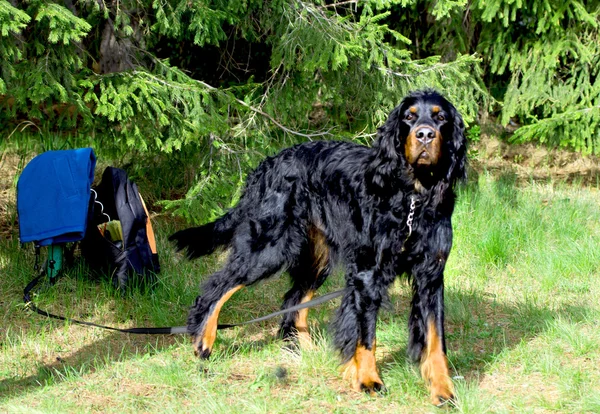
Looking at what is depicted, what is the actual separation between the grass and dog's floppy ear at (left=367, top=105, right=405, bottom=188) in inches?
25.6

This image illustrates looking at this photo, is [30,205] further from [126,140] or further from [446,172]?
[446,172]

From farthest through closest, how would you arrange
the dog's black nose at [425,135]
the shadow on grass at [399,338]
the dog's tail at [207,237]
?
the dog's tail at [207,237] < the shadow on grass at [399,338] < the dog's black nose at [425,135]

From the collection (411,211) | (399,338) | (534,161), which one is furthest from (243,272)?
(534,161)

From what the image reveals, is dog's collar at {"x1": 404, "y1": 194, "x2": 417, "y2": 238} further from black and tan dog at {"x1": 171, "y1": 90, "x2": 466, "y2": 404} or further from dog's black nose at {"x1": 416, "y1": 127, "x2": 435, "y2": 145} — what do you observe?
dog's black nose at {"x1": 416, "y1": 127, "x2": 435, "y2": 145}

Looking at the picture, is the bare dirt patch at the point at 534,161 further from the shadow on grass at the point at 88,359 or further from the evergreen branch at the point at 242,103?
the shadow on grass at the point at 88,359

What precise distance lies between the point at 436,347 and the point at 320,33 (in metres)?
2.72

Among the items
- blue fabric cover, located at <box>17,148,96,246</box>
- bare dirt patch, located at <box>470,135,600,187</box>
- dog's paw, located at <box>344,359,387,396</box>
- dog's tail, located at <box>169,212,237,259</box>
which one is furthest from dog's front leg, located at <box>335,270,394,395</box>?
bare dirt patch, located at <box>470,135,600,187</box>

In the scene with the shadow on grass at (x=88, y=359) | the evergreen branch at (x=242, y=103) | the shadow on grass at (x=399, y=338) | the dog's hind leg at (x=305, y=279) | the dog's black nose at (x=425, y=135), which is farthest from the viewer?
the evergreen branch at (x=242, y=103)

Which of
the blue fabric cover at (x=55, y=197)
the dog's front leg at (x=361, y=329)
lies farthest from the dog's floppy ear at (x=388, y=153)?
the blue fabric cover at (x=55, y=197)

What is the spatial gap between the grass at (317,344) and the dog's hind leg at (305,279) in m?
0.10

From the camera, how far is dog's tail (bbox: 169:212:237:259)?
4297 mm

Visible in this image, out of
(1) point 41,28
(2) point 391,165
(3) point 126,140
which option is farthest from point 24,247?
(2) point 391,165

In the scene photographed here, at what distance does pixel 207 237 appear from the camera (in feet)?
14.2

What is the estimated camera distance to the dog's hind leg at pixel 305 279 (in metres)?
4.09
